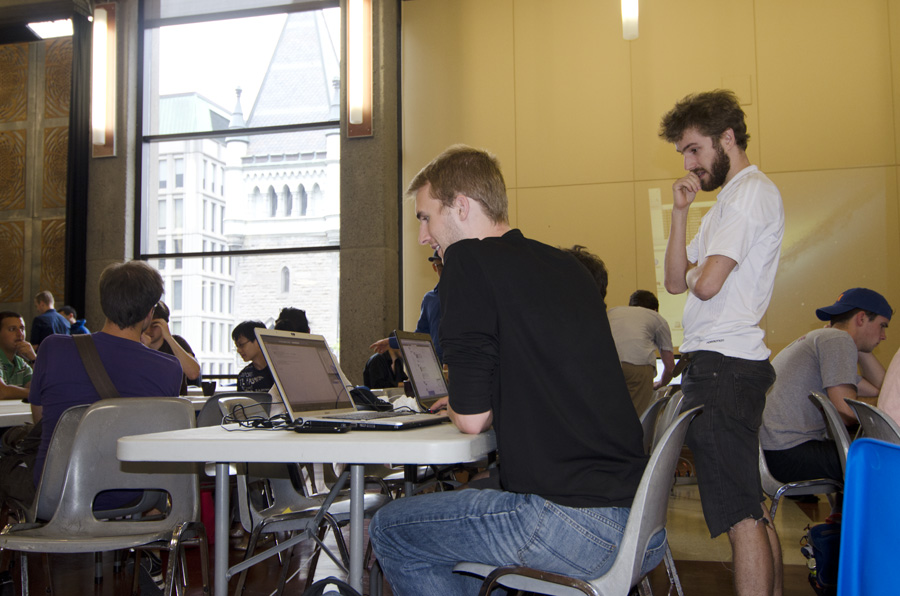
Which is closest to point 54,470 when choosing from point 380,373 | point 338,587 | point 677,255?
point 338,587

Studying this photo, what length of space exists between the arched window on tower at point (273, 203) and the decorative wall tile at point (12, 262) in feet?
9.24

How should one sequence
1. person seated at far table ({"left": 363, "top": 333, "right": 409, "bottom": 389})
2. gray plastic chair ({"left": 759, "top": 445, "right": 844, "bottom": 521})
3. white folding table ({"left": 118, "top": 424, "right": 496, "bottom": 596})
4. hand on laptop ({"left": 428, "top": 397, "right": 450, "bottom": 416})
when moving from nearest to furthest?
white folding table ({"left": 118, "top": 424, "right": 496, "bottom": 596}), hand on laptop ({"left": 428, "top": 397, "right": 450, "bottom": 416}), gray plastic chair ({"left": 759, "top": 445, "right": 844, "bottom": 521}), person seated at far table ({"left": 363, "top": 333, "right": 409, "bottom": 389})

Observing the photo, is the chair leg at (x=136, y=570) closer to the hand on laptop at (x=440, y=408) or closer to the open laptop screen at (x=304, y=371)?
the open laptop screen at (x=304, y=371)

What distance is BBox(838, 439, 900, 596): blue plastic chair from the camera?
634 millimetres

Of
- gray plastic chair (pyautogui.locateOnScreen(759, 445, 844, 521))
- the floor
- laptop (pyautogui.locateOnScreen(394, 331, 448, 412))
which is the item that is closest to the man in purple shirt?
laptop (pyautogui.locateOnScreen(394, 331, 448, 412))

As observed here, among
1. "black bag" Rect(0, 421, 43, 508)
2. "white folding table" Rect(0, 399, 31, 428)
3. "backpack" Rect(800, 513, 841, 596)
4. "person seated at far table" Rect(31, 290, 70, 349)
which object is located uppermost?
"person seated at far table" Rect(31, 290, 70, 349)

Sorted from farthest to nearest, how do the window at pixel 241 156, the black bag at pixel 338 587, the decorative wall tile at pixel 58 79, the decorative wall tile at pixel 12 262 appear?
the decorative wall tile at pixel 58 79 < the decorative wall tile at pixel 12 262 < the window at pixel 241 156 < the black bag at pixel 338 587

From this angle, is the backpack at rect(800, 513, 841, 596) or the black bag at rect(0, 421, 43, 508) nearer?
the backpack at rect(800, 513, 841, 596)

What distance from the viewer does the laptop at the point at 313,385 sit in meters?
1.66

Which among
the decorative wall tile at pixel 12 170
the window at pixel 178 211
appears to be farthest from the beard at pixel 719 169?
the decorative wall tile at pixel 12 170

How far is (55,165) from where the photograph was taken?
8.31 meters

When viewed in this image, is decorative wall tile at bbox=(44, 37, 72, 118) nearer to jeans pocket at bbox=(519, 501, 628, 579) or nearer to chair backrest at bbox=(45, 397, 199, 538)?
chair backrest at bbox=(45, 397, 199, 538)

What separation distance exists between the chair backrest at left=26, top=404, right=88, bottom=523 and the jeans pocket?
134cm

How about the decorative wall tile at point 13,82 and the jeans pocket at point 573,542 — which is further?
the decorative wall tile at point 13,82
